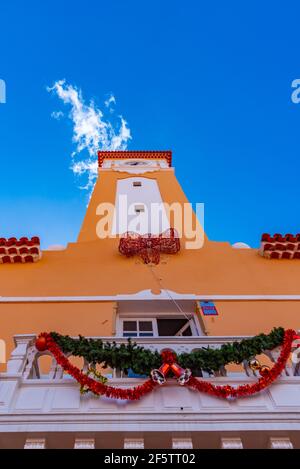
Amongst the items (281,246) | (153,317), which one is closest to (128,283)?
(153,317)

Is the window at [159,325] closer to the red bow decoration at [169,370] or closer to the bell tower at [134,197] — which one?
the red bow decoration at [169,370]

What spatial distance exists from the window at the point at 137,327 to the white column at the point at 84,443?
4608 mm

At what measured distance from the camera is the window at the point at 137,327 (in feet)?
33.6

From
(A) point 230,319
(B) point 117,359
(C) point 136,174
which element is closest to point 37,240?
(A) point 230,319

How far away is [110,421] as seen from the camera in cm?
567

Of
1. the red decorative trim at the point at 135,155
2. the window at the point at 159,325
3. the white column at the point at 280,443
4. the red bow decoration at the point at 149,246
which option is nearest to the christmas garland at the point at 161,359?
the white column at the point at 280,443

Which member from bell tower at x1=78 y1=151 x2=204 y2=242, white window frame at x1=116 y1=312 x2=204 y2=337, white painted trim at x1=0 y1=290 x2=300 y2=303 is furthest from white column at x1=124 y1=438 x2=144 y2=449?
bell tower at x1=78 y1=151 x2=204 y2=242

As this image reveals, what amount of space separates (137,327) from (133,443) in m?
5.17

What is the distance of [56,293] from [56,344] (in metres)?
4.55

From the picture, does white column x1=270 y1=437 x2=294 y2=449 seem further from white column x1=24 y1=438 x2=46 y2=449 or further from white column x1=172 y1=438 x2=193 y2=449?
white column x1=24 y1=438 x2=46 y2=449

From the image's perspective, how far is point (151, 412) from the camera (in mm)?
5824

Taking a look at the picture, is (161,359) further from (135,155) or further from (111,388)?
(135,155)

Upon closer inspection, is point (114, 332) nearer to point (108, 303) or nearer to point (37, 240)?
point (108, 303)

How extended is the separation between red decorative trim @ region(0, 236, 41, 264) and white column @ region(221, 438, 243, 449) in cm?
892
